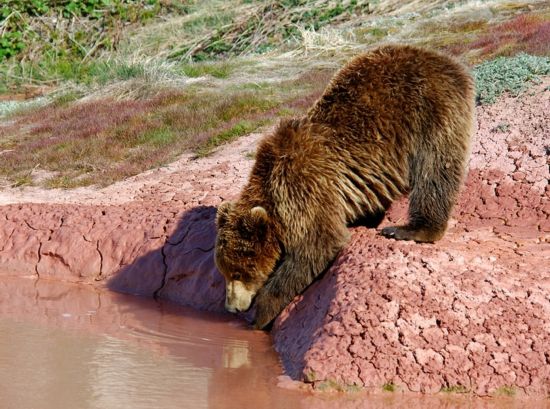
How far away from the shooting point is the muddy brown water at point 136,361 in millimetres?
5301

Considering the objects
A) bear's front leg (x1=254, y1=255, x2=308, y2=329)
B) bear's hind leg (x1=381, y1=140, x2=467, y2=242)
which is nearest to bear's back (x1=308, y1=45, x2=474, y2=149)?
bear's hind leg (x1=381, y1=140, x2=467, y2=242)

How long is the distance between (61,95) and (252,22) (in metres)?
6.11

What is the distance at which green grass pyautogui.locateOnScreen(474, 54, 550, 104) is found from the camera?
9633mm

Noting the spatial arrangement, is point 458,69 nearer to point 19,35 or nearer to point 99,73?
point 99,73

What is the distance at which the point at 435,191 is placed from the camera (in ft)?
22.2

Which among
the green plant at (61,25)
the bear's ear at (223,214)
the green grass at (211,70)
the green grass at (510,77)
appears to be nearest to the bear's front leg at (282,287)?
the bear's ear at (223,214)

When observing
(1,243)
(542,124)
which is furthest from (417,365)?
(1,243)

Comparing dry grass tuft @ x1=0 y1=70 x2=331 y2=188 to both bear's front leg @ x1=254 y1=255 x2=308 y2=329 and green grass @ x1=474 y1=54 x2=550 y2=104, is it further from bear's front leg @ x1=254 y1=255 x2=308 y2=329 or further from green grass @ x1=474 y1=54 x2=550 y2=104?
bear's front leg @ x1=254 y1=255 x2=308 y2=329

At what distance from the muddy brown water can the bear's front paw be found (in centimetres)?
11

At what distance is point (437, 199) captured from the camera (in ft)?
22.1

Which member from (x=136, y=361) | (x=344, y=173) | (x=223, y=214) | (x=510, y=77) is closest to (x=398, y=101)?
(x=344, y=173)

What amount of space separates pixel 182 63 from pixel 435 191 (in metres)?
14.3

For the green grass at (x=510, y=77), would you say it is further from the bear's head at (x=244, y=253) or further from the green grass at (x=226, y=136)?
the bear's head at (x=244, y=253)

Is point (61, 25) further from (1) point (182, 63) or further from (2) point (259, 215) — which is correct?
(2) point (259, 215)
